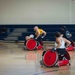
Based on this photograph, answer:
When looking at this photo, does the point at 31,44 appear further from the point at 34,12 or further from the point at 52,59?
the point at 34,12

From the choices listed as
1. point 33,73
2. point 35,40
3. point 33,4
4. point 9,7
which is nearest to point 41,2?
point 33,4

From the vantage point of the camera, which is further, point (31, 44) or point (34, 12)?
point (34, 12)

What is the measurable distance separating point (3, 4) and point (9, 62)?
9322mm

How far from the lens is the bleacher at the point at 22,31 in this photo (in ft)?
58.9

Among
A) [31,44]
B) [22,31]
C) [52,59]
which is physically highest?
[22,31]

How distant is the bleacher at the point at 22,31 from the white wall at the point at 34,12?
1.02 feet

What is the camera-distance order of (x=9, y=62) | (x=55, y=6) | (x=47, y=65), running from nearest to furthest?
(x=47, y=65)
(x=9, y=62)
(x=55, y=6)

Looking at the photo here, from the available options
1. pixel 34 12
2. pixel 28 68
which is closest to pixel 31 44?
pixel 28 68

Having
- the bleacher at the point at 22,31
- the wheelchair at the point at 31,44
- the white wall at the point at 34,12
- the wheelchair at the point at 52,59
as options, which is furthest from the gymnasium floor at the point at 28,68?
the white wall at the point at 34,12

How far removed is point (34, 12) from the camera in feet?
60.7

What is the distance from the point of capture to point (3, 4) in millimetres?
18562

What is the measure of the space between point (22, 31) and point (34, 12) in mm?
1584

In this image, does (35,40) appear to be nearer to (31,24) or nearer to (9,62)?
(9,62)

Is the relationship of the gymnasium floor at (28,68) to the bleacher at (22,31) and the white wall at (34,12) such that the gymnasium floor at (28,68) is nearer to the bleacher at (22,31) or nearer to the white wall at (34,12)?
the bleacher at (22,31)
